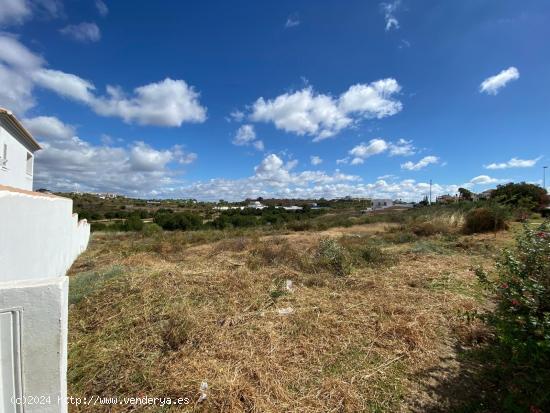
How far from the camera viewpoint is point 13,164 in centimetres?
953

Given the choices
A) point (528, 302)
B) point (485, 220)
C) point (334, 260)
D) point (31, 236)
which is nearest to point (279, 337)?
point (528, 302)

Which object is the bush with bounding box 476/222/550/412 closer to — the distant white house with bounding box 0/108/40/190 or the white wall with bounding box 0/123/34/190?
the distant white house with bounding box 0/108/40/190

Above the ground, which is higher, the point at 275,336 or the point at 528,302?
the point at 528,302

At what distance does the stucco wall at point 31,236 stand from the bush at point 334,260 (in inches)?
203

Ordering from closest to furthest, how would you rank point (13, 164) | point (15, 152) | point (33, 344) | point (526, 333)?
point (33, 344) → point (526, 333) → point (13, 164) → point (15, 152)

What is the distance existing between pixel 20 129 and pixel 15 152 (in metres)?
0.80

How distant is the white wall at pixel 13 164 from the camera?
8.73 meters

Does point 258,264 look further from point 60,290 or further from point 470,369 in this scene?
point 60,290

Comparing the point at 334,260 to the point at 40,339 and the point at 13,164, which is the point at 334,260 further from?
the point at 13,164

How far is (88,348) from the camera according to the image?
3111 mm

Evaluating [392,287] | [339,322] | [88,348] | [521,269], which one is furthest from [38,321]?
[392,287]

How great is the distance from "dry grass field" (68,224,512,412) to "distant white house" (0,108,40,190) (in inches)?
246

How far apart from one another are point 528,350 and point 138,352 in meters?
3.53

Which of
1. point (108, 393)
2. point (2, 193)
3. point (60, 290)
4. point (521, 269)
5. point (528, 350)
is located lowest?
point (108, 393)
